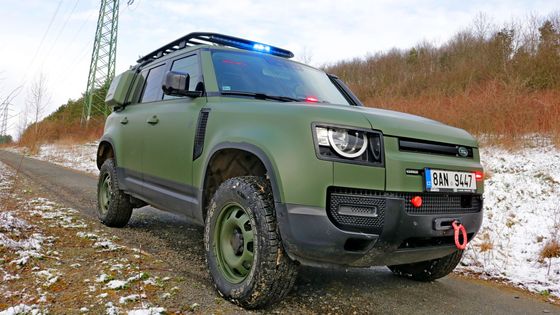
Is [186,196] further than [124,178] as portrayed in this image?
No

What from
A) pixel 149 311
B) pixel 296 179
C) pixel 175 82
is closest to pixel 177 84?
pixel 175 82

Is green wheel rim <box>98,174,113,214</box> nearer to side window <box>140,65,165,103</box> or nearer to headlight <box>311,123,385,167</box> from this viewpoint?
→ side window <box>140,65,165,103</box>

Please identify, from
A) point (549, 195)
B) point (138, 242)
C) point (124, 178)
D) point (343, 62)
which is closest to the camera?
point (138, 242)

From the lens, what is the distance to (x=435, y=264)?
312cm

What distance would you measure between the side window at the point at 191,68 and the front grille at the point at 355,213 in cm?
169

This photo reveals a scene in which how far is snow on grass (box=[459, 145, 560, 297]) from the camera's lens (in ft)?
12.1

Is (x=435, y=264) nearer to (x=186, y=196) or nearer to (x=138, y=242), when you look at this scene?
(x=186, y=196)

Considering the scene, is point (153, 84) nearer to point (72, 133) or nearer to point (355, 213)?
point (355, 213)

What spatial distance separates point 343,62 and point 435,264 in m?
27.7

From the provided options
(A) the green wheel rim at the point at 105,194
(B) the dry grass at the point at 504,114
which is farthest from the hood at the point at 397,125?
(B) the dry grass at the point at 504,114

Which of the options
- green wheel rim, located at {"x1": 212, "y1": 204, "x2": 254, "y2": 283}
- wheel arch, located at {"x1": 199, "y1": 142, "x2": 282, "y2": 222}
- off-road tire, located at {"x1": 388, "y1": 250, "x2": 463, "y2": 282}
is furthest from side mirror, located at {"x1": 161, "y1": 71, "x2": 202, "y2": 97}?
off-road tire, located at {"x1": 388, "y1": 250, "x2": 463, "y2": 282}

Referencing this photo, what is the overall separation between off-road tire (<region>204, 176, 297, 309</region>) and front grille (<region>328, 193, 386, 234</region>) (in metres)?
0.38

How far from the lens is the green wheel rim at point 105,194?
15.4 feet

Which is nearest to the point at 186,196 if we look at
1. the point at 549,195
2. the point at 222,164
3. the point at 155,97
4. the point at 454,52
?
the point at 222,164
